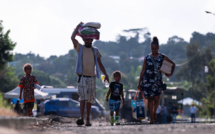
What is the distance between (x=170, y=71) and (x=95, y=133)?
4.99m

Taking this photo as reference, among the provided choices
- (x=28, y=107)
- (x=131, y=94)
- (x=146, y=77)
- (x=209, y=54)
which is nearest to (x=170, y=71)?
(x=146, y=77)

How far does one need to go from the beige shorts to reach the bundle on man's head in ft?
2.63

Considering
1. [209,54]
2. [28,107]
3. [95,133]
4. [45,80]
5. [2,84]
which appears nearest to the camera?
[95,133]

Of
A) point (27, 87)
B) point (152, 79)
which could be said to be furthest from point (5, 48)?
point (152, 79)

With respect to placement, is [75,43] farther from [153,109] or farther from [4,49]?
[4,49]

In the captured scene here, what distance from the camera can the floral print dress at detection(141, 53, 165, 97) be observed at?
433 inches

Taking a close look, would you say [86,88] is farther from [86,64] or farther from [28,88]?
[28,88]

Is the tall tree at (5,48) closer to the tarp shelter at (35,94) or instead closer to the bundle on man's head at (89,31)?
the tarp shelter at (35,94)

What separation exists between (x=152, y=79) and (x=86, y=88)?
60.1 inches

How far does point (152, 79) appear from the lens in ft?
36.3

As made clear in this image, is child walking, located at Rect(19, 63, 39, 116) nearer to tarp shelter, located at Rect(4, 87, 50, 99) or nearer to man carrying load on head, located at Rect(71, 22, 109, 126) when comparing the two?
man carrying load on head, located at Rect(71, 22, 109, 126)

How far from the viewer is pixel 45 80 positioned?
109938 millimetres

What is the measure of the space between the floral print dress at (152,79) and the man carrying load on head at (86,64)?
114cm

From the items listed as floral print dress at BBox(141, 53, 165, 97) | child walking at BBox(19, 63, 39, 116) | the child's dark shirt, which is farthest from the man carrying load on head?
child walking at BBox(19, 63, 39, 116)
